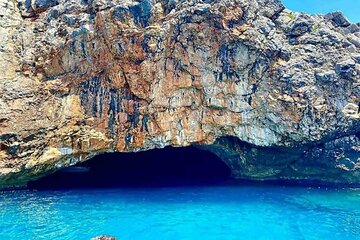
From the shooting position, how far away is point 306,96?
99.2ft

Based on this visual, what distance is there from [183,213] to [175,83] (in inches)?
418

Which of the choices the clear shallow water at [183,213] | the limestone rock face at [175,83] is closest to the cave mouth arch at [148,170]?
the clear shallow water at [183,213]

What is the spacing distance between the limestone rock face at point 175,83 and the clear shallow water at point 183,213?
147 inches

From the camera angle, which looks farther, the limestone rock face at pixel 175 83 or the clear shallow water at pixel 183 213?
the limestone rock face at pixel 175 83

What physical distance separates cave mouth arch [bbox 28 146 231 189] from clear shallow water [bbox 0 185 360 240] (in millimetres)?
3291

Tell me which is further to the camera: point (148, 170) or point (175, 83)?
point (148, 170)

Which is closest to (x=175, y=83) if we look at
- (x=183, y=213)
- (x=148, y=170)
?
(x=183, y=213)

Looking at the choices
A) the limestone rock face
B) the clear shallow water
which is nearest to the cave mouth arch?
the clear shallow water

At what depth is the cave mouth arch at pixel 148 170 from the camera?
3484 cm

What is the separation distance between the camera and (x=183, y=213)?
25172 mm

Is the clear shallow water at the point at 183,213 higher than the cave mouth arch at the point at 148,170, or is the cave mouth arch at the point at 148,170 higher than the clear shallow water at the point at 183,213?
the cave mouth arch at the point at 148,170

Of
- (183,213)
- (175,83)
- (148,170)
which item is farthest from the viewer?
(148,170)

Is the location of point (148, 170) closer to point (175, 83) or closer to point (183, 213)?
point (175, 83)

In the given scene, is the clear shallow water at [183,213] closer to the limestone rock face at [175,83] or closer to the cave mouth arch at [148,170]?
the cave mouth arch at [148,170]
